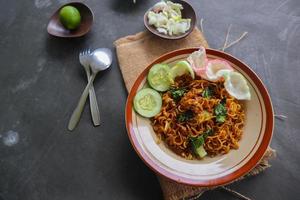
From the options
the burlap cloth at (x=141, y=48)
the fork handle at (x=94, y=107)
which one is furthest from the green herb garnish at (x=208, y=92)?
the fork handle at (x=94, y=107)

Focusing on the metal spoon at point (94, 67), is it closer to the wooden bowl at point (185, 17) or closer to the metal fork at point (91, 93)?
the metal fork at point (91, 93)

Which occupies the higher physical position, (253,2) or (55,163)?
(253,2)

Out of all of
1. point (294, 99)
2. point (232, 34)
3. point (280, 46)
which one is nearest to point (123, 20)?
point (232, 34)

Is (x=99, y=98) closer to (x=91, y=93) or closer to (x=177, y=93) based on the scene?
(x=91, y=93)

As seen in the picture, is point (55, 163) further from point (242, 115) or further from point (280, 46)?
point (280, 46)

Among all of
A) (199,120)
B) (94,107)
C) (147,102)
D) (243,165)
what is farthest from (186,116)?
(94,107)

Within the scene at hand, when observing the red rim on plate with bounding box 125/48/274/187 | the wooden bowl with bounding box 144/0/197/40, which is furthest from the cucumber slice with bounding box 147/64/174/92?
the wooden bowl with bounding box 144/0/197/40
